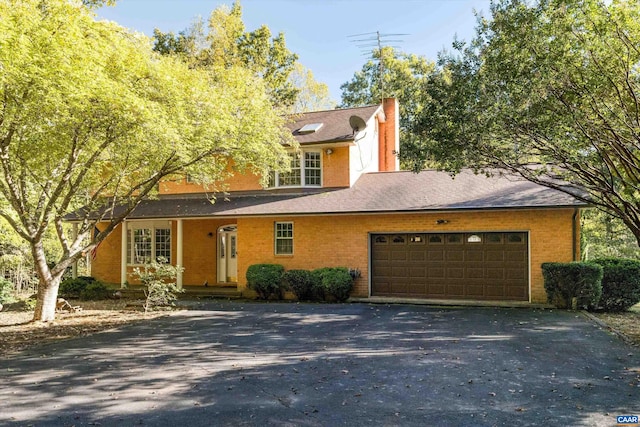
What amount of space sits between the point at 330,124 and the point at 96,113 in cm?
1089

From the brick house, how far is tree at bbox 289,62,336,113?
1446cm

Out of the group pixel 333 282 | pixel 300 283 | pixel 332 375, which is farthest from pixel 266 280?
pixel 332 375

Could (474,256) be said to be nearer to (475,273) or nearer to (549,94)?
(475,273)

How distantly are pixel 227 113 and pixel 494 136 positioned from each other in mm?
6740

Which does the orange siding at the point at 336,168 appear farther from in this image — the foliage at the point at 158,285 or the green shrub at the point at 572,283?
the green shrub at the point at 572,283

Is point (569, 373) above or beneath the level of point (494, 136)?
beneath

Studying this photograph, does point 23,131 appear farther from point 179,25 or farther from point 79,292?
point 179,25

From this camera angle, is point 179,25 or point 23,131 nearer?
point 23,131

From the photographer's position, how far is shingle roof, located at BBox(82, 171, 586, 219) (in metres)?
14.5

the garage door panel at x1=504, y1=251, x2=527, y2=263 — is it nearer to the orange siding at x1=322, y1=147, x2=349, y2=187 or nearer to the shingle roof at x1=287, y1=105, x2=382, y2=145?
the orange siding at x1=322, y1=147, x2=349, y2=187

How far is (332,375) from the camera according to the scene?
23.1ft

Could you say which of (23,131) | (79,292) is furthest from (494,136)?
(79,292)

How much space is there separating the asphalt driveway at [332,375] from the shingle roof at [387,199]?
14.0ft

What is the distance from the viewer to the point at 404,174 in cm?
1852
